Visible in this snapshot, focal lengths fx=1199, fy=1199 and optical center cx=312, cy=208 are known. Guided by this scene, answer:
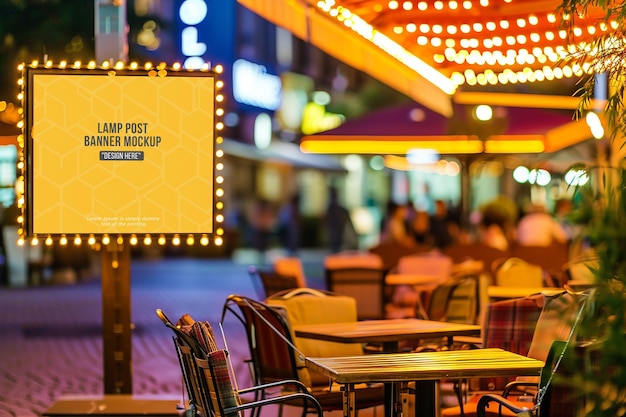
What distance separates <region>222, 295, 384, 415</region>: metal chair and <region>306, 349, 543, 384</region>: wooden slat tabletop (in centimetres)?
89

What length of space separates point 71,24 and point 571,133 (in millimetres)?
6984

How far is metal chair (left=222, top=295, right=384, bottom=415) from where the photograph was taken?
6.43 meters

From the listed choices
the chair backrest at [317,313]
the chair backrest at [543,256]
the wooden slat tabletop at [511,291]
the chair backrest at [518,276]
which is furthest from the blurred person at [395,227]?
the chair backrest at [317,313]

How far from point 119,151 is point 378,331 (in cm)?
219

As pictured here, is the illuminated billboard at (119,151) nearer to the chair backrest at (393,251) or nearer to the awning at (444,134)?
the chair backrest at (393,251)

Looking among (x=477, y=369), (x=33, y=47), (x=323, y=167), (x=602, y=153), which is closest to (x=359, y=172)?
(x=323, y=167)

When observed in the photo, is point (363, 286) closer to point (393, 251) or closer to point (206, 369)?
point (393, 251)

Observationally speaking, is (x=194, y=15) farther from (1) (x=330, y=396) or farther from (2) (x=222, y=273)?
(2) (x=222, y=273)

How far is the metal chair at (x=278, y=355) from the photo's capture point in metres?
6.43

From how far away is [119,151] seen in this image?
772 cm

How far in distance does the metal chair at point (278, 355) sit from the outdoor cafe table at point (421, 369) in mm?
793

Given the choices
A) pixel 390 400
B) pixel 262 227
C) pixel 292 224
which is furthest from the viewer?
pixel 262 227

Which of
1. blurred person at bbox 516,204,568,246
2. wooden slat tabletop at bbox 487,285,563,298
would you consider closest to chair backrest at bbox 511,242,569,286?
blurred person at bbox 516,204,568,246

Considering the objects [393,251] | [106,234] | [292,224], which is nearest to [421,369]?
[106,234]
